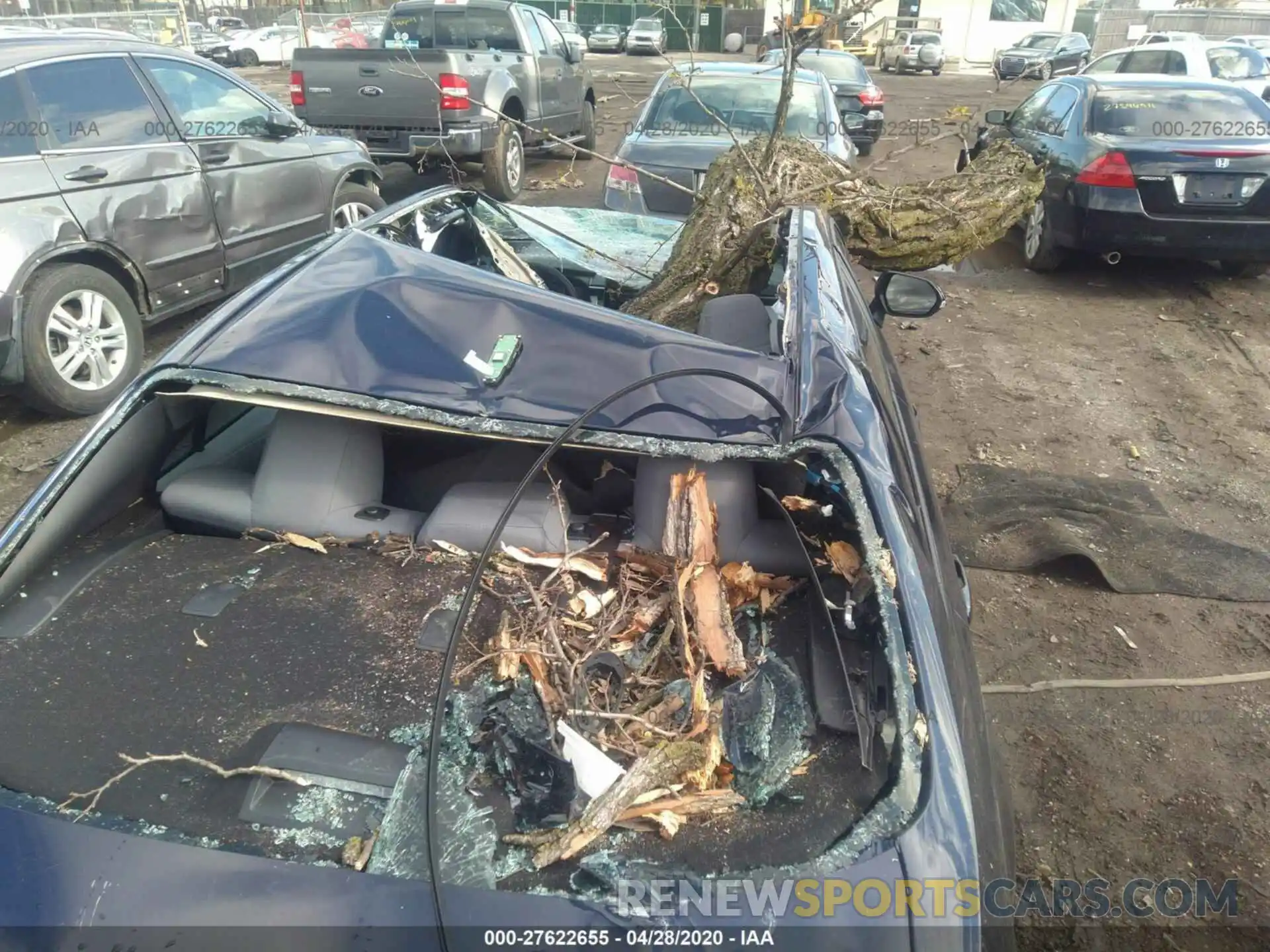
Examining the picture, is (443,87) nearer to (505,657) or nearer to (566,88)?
(566,88)

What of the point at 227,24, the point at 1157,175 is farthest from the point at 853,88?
the point at 227,24

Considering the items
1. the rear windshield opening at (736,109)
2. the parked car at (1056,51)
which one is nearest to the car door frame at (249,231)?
the rear windshield opening at (736,109)

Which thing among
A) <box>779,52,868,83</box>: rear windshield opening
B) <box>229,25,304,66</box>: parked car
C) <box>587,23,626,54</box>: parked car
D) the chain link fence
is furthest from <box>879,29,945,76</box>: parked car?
the chain link fence

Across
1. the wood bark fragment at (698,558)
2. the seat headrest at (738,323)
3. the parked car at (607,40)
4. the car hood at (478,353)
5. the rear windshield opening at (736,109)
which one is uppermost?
the parked car at (607,40)

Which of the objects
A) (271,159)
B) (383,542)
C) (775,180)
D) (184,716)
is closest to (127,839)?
(184,716)

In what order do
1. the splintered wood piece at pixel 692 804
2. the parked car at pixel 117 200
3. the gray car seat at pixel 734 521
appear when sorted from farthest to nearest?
1. the parked car at pixel 117 200
2. the gray car seat at pixel 734 521
3. the splintered wood piece at pixel 692 804

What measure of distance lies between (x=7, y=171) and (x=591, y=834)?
4744mm

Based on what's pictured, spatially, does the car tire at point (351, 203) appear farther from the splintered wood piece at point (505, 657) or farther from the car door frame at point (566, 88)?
the splintered wood piece at point (505, 657)

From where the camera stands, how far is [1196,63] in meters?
13.9

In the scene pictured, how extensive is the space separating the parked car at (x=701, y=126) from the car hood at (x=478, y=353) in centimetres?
412

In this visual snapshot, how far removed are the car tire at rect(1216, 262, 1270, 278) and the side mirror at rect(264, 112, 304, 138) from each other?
25.3 ft

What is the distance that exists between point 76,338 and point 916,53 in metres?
31.1

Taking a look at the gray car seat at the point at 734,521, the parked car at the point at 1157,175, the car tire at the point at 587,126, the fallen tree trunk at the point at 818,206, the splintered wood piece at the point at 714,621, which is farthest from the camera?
the car tire at the point at 587,126

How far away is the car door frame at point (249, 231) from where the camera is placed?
5.37 meters
